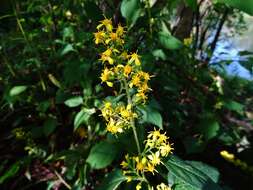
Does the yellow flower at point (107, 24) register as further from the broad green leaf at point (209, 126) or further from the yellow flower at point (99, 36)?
the broad green leaf at point (209, 126)

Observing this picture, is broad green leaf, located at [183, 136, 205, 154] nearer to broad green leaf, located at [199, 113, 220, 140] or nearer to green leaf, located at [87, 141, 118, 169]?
broad green leaf, located at [199, 113, 220, 140]

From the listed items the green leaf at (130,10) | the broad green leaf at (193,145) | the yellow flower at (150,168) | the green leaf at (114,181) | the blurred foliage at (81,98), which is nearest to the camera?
the yellow flower at (150,168)

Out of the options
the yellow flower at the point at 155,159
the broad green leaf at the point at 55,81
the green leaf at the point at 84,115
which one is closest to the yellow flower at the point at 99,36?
the yellow flower at the point at 155,159

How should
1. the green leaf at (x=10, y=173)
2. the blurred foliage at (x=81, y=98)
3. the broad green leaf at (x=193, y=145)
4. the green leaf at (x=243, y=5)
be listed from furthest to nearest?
the broad green leaf at (x=193, y=145) → the green leaf at (x=10, y=173) → the blurred foliage at (x=81, y=98) → the green leaf at (x=243, y=5)

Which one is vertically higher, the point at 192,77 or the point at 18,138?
the point at 192,77

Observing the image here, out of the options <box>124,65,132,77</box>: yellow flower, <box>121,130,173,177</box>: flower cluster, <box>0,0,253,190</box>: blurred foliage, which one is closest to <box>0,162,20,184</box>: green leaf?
<box>0,0,253,190</box>: blurred foliage

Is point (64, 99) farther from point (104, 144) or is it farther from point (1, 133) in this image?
point (1, 133)

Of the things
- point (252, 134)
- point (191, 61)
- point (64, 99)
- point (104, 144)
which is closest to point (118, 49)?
point (104, 144)

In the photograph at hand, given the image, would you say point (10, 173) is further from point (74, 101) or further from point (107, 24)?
point (107, 24)
